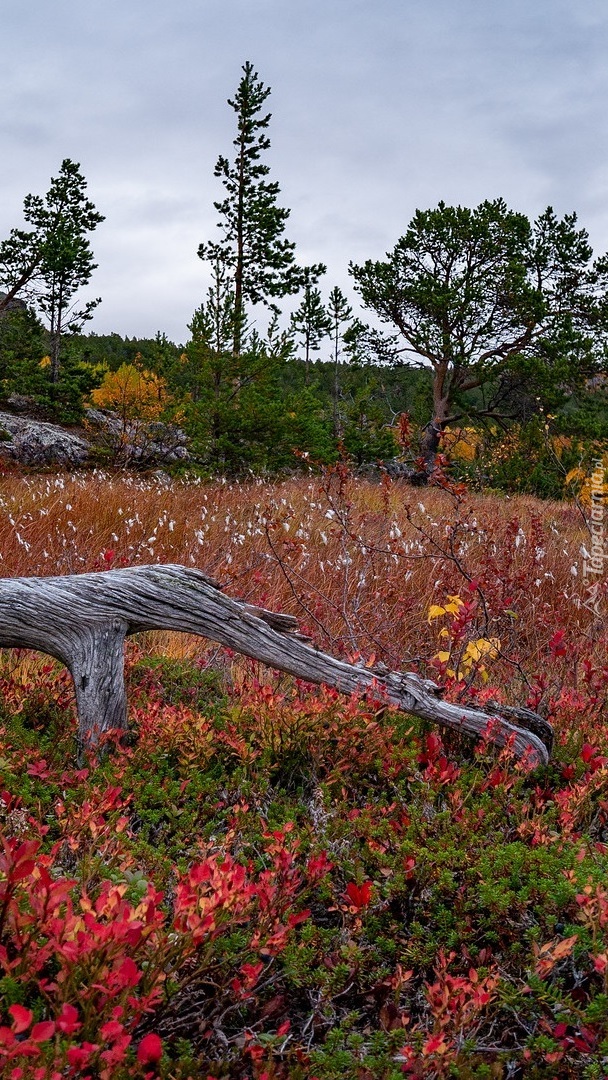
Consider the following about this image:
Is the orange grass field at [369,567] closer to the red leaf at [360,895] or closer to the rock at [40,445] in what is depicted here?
the red leaf at [360,895]

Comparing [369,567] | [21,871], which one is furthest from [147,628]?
[369,567]

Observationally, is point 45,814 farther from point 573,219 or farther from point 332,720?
point 573,219

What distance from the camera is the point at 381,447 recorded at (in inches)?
720

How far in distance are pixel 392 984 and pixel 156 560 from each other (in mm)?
5379

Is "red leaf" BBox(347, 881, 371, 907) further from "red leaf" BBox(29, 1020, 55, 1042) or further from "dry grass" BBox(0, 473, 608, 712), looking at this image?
"dry grass" BBox(0, 473, 608, 712)

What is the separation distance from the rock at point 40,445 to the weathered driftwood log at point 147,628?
39.7ft

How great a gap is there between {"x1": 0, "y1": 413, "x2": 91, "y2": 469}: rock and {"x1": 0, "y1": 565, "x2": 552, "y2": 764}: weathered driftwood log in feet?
39.7

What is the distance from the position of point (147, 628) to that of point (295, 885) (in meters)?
1.65

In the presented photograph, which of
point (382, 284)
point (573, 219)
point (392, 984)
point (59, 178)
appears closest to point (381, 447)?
point (382, 284)

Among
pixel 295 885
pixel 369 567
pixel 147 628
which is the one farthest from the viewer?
pixel 369 567

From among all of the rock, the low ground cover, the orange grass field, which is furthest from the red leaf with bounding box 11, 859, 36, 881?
the rock

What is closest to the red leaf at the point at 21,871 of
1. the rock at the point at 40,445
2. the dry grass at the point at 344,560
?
the dry grass at the point at 344,560

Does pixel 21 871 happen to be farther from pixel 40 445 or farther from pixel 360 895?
pixel 40 445

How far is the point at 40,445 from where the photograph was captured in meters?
14.8
